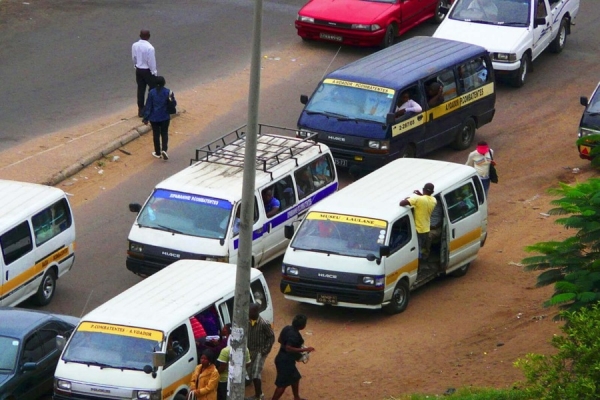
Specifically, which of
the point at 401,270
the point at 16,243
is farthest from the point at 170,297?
the point at 401,270

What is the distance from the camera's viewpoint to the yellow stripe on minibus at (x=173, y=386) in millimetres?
14516

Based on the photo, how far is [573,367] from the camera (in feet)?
42.5

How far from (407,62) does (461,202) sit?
4974 millimetres

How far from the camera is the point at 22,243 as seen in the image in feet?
58.7

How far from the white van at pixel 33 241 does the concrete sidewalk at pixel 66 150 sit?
3491 mm

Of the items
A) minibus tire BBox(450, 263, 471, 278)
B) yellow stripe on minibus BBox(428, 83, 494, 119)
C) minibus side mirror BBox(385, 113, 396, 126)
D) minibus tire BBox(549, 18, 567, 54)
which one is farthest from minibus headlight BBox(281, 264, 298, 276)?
minibus tire BBox(549, 18, 567, 54)

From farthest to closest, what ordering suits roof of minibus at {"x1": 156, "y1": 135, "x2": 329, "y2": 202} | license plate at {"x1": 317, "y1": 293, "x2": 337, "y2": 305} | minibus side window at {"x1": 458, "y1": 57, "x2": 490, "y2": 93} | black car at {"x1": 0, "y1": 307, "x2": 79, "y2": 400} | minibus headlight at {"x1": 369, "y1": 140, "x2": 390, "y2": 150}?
minibus side window at {"x1": 458, "y1": 57, "x2": 490, "y2": 93} < minibus headlight at {"x1": 369, "y1": 140, "x2": 390, "y2": 150} < roof of minibus at {"x1": 156, "y1": 135, "x2": 329, "y2": 202} < license plate at {"x1": 317, "y1": 293, "x2": 337, "y2": 305} < black car at {"x1": 0, "y1": 307, "x2": 79, "y2": 400}

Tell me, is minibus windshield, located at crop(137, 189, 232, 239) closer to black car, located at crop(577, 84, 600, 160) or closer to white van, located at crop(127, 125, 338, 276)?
white van, located at crop(127, 125, 338, 276)

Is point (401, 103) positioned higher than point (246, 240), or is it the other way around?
point (246, 240)

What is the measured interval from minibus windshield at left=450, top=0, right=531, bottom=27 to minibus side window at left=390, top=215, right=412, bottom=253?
10432 mm

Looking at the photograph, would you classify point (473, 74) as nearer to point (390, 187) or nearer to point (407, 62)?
point (407, 62)

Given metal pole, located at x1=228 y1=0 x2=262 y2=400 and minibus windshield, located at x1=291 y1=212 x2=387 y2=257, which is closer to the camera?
metal pole, located at x1=228 y1=0 x2=262 y2=400

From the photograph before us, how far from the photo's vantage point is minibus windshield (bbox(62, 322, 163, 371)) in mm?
14570

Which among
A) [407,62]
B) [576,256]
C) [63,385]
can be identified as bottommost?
[63,385]
